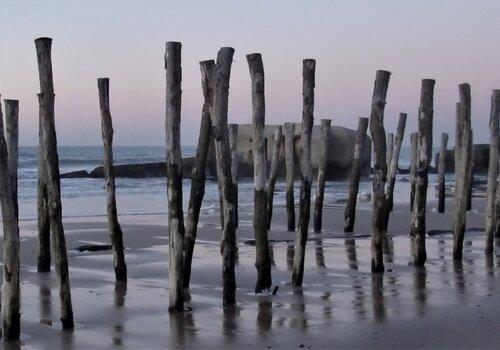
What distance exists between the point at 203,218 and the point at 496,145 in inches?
336

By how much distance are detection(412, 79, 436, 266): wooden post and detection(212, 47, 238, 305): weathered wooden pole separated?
3606 mm

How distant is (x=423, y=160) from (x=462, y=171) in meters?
0.60

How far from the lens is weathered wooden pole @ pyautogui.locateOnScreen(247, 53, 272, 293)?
33.1 ft

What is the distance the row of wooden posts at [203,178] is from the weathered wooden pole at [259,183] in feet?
0.04

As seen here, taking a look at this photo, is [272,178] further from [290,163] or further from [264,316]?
[264,316]

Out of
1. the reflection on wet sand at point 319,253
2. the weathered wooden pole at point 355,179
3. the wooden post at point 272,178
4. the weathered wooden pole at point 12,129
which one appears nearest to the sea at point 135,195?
the wooden post at point 272,178

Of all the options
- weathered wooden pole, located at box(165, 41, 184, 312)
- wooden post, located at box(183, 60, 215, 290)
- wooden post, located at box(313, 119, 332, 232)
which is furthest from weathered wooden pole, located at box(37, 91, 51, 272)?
wooden post, located at box(313, 119, 332, 232)

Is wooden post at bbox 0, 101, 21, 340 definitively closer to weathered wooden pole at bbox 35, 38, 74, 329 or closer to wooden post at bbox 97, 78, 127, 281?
weathered wooden pole at bbox 35, 38, 74, 329

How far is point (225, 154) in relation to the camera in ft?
31.2

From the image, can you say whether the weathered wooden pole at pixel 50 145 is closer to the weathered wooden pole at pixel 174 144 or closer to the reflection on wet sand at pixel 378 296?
the weathered wooden pole at pixel 174 144

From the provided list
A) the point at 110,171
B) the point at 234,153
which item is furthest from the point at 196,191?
the point at 234,153

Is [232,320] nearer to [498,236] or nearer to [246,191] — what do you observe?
[498,236]

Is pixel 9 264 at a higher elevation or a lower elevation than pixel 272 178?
lower

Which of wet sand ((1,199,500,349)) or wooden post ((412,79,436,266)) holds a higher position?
wooden post ((412,79,436,266))
